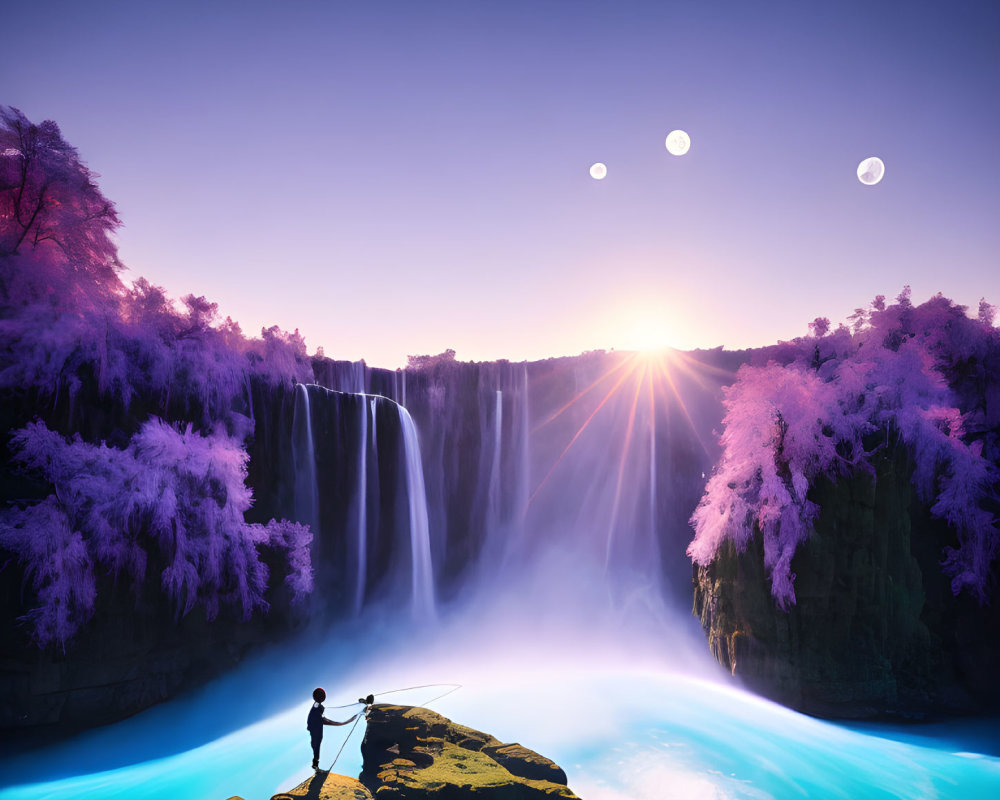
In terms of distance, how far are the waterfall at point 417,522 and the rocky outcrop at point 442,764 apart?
13528 millimetres

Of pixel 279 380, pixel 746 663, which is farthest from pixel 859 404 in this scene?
pixel 279 380

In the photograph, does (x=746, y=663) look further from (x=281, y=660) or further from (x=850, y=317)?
(x=281, y=660)

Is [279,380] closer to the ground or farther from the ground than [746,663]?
farther from the ground

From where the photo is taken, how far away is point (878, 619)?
12.5m

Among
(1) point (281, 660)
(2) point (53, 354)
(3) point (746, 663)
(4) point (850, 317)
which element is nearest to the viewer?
(2) point (53, 354)

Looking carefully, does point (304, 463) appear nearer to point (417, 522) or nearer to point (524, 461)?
point (417, 522)

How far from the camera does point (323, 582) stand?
19906mm

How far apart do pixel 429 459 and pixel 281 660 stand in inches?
490

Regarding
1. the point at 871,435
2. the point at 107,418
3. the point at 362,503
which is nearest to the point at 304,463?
the point at 362,503

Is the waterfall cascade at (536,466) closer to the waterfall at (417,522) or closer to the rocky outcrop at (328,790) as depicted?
the waterfall at (417,522)

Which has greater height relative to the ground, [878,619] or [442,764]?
[878,619]

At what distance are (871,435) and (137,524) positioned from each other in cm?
1905

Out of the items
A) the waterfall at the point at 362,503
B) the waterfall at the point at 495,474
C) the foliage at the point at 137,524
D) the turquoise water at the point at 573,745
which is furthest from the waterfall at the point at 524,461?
the foliage at the point at 137,524

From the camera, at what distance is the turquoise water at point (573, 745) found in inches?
402
